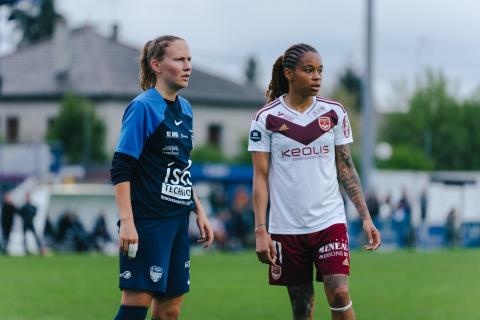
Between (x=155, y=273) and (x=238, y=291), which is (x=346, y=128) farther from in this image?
(x=238, y=291)

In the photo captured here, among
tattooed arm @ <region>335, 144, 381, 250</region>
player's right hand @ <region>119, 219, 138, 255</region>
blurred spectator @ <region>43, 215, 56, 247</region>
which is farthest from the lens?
blurred spectator @ <region>43, 215, 56, 247</region>

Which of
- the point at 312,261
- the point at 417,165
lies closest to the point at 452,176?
the point at 417,165

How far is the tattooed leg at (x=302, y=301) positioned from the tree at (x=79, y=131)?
58226 mm

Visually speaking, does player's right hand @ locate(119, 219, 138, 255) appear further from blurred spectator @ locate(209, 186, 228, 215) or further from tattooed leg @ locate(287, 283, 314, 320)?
blurred spectator @ locate(209, 186, 228, 215)

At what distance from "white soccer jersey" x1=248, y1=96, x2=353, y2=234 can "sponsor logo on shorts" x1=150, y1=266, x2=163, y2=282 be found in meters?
1.17

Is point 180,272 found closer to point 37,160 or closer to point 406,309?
point 406,309

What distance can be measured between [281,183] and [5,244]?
25.0 meters

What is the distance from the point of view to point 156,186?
719 cm

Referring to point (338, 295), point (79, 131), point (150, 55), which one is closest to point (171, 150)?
point (150, 55)

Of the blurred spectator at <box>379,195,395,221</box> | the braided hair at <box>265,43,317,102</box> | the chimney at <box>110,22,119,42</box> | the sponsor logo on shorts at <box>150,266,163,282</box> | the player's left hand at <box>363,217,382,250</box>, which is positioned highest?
the chimney at <box>110,22,119,42</box>

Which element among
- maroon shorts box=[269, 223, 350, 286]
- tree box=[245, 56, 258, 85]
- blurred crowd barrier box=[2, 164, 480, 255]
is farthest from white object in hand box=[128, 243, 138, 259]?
tree box=[245, 56, 258, 85]

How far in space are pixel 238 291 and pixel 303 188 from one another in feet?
31.7

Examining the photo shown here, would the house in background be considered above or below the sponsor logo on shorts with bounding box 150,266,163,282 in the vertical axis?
above

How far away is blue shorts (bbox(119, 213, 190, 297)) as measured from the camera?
23.2 feet
